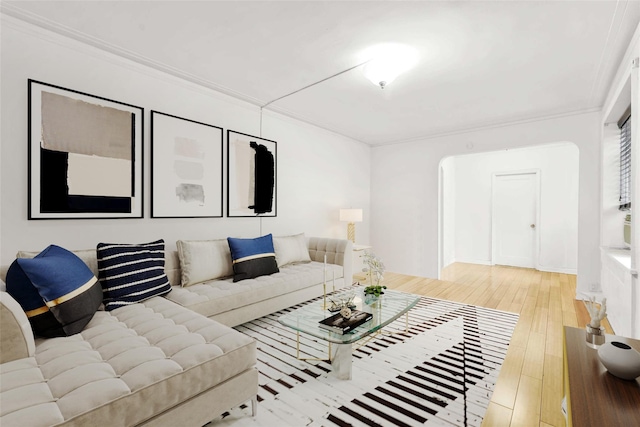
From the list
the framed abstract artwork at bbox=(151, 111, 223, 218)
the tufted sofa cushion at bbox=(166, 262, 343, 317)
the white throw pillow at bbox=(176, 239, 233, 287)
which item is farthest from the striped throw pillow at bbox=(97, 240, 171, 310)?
the framed abstract artwork at bbox=(151, 111, 223, 218)

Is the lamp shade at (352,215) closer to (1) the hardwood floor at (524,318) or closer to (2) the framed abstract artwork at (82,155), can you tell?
(1) the hardwood floor at (524,318)

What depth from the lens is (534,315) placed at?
346 centimetres

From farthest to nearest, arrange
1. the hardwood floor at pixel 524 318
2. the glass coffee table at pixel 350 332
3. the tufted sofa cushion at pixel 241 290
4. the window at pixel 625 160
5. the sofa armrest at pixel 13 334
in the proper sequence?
the window at pixel 625 160
the tufted sofa cushion at pixel 241 290
the glass coffee table at pixel 350 332
the hardwood floor at pixel 524 318
the sofa armrest at pixel 13 334

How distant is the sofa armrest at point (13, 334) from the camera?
55.9 inches

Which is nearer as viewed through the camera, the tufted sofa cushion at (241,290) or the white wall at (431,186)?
the tufted sofa cushion at (241,290)

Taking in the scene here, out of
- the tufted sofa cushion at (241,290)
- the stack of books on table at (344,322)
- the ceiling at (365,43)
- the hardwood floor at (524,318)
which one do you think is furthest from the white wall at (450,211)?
the stack of books on table at (344,322)

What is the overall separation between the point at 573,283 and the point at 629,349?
5004mm

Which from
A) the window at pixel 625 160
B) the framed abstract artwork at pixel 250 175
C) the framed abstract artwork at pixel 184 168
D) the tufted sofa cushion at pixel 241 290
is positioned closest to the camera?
the tufted sofa cushion at pixel 241 290

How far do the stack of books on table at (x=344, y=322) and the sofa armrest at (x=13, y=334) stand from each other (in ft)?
5.36

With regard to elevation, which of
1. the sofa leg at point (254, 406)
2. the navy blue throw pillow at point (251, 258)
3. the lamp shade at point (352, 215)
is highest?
the lamp shade at point (352, 215)

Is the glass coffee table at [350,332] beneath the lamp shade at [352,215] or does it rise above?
beneath

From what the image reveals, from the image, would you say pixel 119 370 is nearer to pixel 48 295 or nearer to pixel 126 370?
pixel 126 370

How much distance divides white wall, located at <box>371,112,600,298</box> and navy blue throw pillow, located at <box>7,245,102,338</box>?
504 cm

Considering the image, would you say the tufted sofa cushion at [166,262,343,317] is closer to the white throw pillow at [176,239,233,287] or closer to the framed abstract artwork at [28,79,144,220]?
the white throw pillow at [176,239,233,287]
